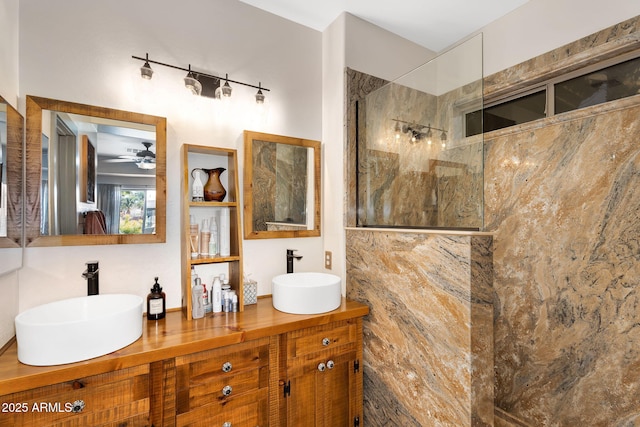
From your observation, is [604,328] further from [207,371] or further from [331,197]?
[207,371]

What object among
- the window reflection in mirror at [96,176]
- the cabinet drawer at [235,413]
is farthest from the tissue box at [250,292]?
the window reflection in mirror at [96,176]

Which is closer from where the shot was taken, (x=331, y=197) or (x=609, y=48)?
(x=609, y=48)

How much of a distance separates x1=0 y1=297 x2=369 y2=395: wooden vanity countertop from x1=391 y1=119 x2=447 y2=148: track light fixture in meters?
1.00

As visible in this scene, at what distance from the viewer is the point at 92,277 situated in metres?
1.47

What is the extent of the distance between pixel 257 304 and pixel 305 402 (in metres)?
0.57

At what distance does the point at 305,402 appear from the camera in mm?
1604

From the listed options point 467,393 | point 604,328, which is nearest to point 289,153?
point 467,393

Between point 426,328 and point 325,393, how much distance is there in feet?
2.13

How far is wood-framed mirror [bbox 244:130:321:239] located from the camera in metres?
1.94

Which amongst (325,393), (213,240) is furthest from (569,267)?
(213,240)

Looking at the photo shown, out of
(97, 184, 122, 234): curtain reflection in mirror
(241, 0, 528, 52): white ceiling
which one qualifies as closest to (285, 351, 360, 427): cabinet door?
(97, 184, 122, 234): curtain reflection in mirror

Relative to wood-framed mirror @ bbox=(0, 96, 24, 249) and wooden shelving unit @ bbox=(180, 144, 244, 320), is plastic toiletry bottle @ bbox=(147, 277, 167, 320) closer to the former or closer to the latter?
wooden shelving unit @ bbox=(180, 144, 244, 320)

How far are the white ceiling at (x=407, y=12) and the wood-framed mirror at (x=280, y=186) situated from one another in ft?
2.66

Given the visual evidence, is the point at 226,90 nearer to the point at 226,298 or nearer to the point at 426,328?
the point at 226,298
